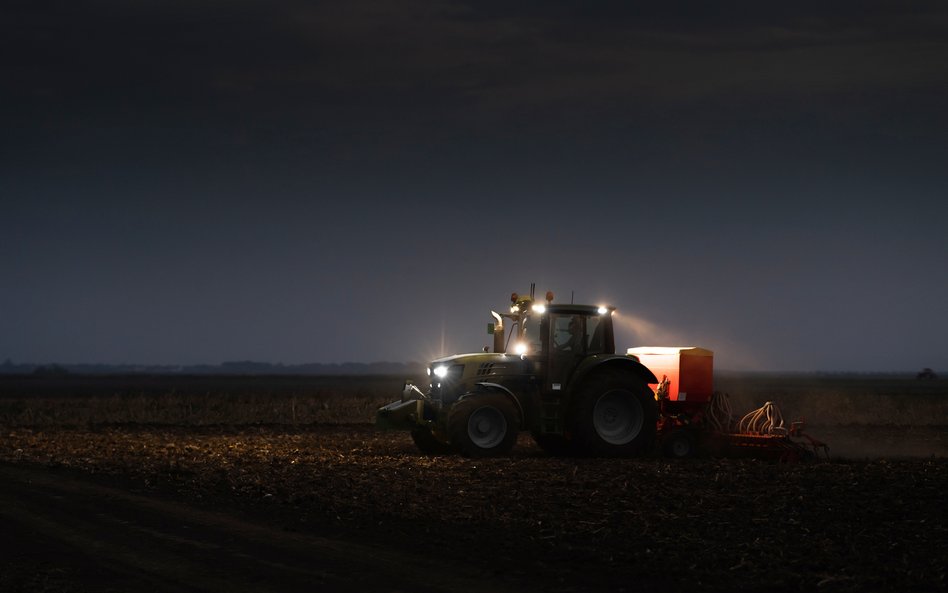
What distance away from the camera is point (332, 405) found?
38.2 metres

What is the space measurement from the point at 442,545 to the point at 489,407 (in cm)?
816

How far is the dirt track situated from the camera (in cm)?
1114

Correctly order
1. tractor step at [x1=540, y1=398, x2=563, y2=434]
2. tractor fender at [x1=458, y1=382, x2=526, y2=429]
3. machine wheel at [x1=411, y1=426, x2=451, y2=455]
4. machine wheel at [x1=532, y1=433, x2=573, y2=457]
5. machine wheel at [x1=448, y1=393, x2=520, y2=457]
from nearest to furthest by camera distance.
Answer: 1. machine wheel at [x1=448, y1=393, x2=520, y2=457]
2. tractor fender at [x1=458, y1=382, x2=526, y2=429]
3. tractor step at [x1=540, y1=398, x2=563, y2=434]
4. machine wheel at [x1=411, y1=426, x2=451, y2=455]
5. machine wheel at [x1=532, y1=433, x2=573, y2=457]

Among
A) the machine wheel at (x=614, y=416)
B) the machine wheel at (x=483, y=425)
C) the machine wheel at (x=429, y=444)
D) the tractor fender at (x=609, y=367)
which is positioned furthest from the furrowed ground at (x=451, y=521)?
the tractor fender at (x=609, y=367)

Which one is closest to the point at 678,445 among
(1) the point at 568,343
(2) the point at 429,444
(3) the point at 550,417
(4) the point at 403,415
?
(3) the point at 550,417

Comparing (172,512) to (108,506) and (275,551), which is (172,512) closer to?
(108,506)

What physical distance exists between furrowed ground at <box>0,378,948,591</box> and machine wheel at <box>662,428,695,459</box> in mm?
374

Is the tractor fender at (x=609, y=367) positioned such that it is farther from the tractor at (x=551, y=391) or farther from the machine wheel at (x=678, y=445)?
the machine wheel at (x=678, y=445)

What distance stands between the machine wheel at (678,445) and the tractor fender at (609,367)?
4.07 ft

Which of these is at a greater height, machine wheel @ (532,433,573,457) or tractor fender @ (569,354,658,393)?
tractor fender @ (569,354,658,393)

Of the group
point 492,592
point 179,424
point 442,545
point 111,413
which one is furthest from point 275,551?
point 111,413

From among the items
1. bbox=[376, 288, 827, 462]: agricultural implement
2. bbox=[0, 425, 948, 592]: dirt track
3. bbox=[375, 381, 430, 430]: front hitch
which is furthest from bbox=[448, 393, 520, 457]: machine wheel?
bbox=[375, 381, 430, 430]: front hitch

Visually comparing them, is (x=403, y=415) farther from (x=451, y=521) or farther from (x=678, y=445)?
(x=451, y=521)

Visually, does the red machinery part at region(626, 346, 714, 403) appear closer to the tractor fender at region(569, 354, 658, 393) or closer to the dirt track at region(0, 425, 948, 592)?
the tractor fender at region(569, 354, 658, 393)
